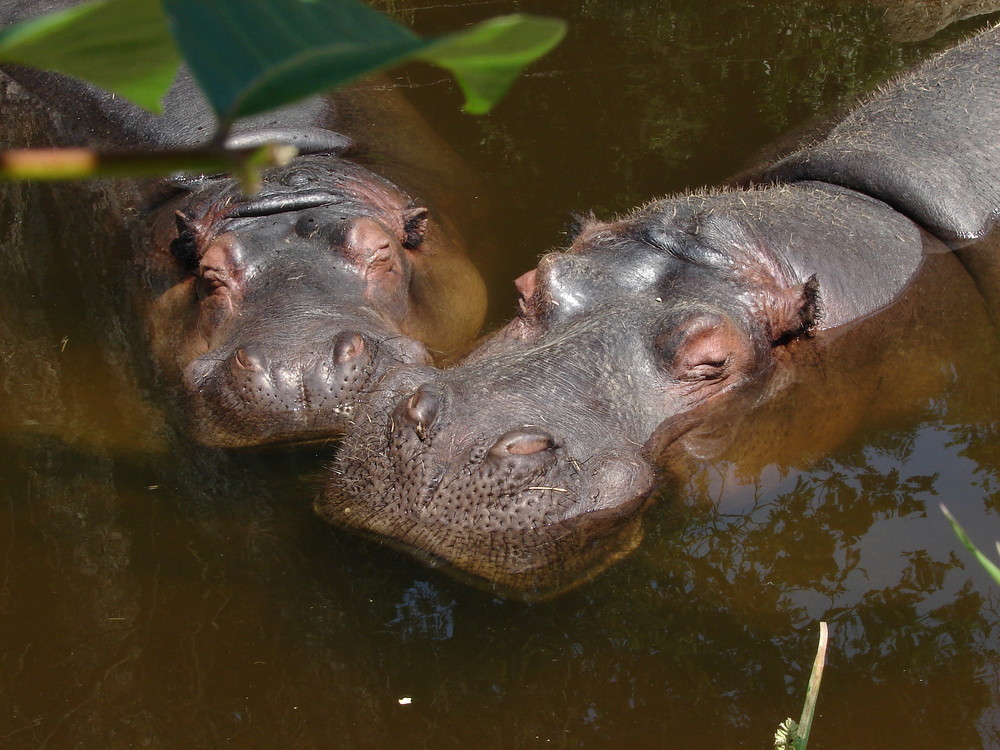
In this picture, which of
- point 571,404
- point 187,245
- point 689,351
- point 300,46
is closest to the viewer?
point 300,46

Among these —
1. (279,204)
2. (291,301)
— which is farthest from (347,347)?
(279,204)

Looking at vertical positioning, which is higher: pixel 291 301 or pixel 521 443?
pixel 521 443

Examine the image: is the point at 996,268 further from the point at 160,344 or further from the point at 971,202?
the point at 160,344

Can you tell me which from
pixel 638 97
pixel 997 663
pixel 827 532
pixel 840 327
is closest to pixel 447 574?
pixel 827 532

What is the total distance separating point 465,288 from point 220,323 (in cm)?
143

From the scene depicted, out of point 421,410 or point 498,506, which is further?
point 421,410

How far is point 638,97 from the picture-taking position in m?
7.57

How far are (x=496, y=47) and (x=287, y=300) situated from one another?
13.5 feet

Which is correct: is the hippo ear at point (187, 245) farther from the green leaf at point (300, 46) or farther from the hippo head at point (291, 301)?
the green leaf at point (300, 46)

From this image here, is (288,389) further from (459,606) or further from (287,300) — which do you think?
(459,606)

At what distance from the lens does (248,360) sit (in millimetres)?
4090

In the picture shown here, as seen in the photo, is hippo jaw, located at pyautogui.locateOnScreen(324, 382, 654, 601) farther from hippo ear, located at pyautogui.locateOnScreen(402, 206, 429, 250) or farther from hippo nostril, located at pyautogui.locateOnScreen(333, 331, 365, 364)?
hippo ear, located at pyautogui.locateOnScreen(402, 206, 429, 250)

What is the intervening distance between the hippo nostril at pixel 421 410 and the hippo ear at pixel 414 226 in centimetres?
256

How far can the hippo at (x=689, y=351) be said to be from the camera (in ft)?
9.87
